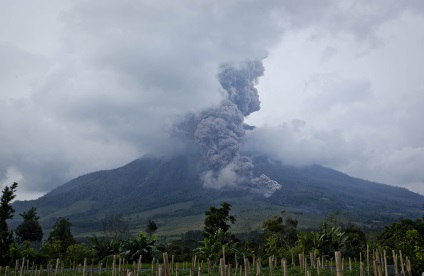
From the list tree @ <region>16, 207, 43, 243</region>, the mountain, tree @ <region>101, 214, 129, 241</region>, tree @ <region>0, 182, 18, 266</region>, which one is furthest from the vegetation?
the mountain

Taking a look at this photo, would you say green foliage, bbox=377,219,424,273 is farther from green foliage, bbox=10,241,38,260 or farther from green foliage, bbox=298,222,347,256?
green foliage, bbox=10,241,38,260

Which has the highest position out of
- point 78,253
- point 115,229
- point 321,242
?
point 115,229

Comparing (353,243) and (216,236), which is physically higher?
(216,236)

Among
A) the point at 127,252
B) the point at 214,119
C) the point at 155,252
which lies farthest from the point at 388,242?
the point at 214,119

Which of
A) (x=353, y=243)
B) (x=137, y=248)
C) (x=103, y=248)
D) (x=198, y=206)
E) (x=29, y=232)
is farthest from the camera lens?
(x=198, y=206)

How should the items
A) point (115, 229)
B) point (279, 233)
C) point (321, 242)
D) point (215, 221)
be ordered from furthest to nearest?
point (115, 229) → point (279, 233) → point (215, 221) → point (321, 242)

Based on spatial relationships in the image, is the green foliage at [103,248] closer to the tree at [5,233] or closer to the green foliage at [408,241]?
the tree at [5,233]

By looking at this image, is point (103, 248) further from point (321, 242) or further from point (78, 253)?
point (321, 242)

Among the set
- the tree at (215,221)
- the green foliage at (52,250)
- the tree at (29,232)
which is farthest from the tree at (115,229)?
the tree at (215,221)

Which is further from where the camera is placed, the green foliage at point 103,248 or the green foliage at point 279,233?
the green foliage at point 279,233

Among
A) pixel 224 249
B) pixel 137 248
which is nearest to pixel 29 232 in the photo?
pixel 137 248

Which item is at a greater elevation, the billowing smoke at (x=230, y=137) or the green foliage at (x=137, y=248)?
the billowing smoke at (x=230, y=137)
